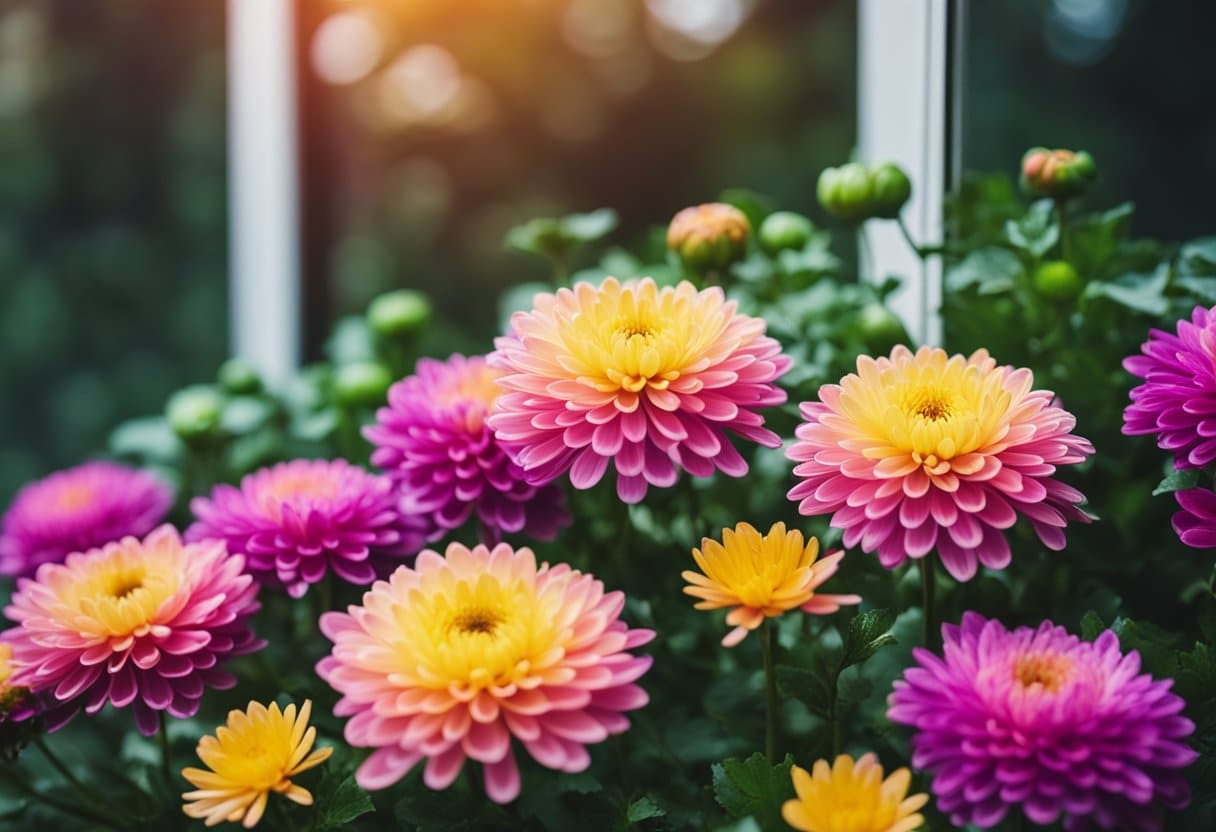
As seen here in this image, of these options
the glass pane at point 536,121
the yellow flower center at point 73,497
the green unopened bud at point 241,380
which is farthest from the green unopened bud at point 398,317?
the glass pane at point 536,121

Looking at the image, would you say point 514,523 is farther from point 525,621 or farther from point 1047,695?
point 1047,695

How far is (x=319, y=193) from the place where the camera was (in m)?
1.38

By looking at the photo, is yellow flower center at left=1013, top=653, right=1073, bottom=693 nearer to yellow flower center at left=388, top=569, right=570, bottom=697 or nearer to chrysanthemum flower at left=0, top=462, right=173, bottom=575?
yellow flower center at left=388, top=569, right=570, bottom=697

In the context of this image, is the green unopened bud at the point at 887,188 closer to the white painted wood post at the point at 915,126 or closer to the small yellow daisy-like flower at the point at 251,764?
the white painted wood post at the point at 915,126

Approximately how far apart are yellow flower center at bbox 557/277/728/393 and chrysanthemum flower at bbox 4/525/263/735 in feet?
0.70

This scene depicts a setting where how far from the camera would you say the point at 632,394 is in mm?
514

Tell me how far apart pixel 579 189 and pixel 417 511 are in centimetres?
103

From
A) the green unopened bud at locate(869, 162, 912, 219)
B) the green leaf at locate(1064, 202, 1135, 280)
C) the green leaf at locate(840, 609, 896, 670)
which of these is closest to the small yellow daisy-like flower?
the green leaf at locate(840, 609, 896, 670)

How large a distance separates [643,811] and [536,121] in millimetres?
1263

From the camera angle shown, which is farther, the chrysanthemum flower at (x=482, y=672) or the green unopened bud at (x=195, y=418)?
the green unopened bud at (x=195, y=418)

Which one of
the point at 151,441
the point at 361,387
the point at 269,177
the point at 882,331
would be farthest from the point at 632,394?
the point at 269,177

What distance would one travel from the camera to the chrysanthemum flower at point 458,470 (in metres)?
0.59

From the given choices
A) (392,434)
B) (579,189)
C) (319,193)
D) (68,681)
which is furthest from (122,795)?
(579,189)

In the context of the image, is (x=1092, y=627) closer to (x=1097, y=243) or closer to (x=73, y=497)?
(x=1097, y=243)
